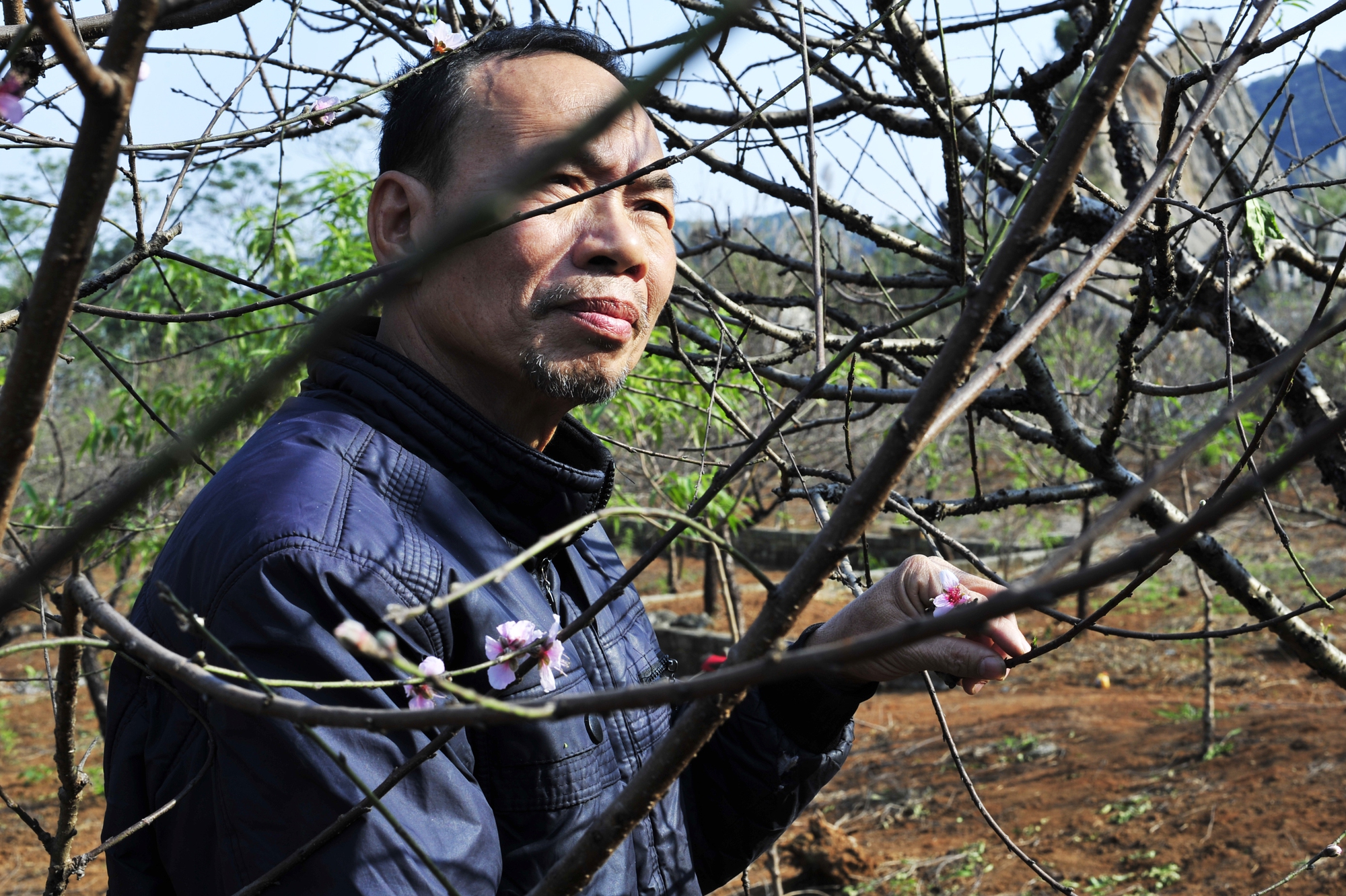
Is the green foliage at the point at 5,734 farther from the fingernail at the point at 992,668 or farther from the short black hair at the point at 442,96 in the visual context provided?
the fingernail at the point at 992,668

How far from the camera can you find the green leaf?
6.81 ft

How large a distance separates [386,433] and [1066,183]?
1119mm

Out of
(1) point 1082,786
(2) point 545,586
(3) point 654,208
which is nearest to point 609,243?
(3) point 654,208

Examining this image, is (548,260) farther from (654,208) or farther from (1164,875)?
(1164,875)

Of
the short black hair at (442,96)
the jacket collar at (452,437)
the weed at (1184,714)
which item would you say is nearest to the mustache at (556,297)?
the jacket collar at (452,437)

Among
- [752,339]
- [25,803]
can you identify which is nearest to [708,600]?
[752,339]

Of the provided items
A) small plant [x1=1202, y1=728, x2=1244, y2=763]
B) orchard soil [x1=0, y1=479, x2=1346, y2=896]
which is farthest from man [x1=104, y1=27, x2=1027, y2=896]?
small plant [x1=1202, y1=728, x2=1244, y2=763]

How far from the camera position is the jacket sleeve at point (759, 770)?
184 centimetres

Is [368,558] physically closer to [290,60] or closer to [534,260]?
[534,260]

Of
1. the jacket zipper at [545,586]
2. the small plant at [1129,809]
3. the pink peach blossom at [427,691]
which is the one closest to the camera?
the pink peach blossom at [427,691]

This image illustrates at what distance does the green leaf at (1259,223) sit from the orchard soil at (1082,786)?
239 centimetres

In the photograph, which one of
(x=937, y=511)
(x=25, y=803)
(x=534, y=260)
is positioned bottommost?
(x=25, y=803)

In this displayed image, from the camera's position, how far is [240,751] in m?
1.01

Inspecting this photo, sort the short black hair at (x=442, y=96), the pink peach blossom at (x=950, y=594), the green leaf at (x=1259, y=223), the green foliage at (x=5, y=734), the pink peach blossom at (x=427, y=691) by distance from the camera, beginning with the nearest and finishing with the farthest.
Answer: the pink peach blossom at (x=427, y=691), the pink peach blossom at (x=950, y=594), the short black hair at (x=442, y=96), the green leaf at (x=1259, y=223), the green foliage at (x=5, y=734)
